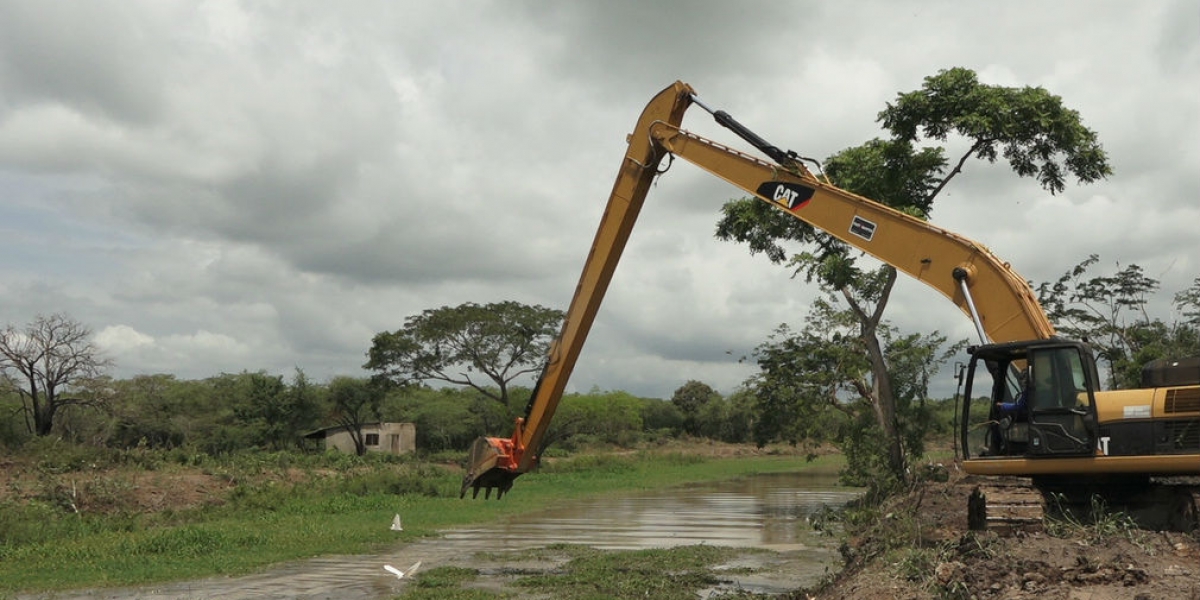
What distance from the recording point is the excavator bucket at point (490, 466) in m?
12.9

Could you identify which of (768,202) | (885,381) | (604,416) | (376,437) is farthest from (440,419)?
(768,202)

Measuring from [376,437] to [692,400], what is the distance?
158 ft

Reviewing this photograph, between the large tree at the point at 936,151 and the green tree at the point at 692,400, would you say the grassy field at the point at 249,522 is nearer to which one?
the large tree at the point at 936,151

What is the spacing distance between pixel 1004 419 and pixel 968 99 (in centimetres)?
1050

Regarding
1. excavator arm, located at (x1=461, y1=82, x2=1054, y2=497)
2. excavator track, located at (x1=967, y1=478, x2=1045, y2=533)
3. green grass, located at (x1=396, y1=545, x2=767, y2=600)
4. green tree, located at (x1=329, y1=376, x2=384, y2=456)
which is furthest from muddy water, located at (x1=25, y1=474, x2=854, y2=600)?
green tree, located at (x1=329, y1=376, x2=384, y2=456)

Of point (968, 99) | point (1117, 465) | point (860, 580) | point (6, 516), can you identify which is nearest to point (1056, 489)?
point (1117, 465)

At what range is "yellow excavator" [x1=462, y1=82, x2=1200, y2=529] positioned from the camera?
941cm

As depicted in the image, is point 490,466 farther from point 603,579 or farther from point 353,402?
point 353,402

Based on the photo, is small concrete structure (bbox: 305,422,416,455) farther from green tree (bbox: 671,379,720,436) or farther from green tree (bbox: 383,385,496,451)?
green tree (bbox: 671,379,720,436)

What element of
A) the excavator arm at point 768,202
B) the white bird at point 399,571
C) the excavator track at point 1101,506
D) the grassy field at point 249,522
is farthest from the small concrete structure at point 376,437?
the excavator track at point 1101,506

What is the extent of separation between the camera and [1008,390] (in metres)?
10.3

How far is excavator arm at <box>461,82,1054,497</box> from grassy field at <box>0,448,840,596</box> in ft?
A: 17.7

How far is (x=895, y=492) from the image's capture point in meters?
20.9

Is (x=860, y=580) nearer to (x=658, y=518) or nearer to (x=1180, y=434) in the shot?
(x=1180, y=434)
